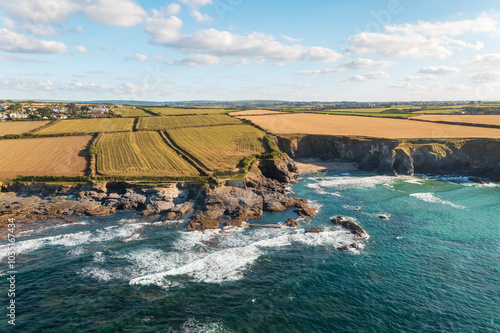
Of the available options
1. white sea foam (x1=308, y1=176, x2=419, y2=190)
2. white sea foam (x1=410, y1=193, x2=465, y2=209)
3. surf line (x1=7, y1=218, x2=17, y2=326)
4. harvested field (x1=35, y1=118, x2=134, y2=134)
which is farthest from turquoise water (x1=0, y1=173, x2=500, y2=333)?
harvested field (x1=35, y1=118, x2=134, y2=134)

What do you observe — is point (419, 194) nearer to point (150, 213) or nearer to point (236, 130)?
point (150, 213)

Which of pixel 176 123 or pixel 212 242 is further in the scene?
pixel 176 123

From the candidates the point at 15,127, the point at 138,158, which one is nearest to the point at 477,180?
the point at 138,158

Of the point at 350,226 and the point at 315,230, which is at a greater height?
the point at 350,226

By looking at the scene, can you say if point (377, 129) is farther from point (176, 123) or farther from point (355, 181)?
point (176, 123)

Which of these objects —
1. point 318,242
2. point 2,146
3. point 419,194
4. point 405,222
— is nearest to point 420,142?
point 419,194

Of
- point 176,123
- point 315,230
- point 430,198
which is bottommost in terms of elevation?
A: point 315,230

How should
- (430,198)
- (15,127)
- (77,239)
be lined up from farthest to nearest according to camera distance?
1. (15,127)
2. (430,198)
3. (77,239)

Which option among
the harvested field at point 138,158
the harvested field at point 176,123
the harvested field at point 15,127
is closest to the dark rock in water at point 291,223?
the harvested field at point 138,158
